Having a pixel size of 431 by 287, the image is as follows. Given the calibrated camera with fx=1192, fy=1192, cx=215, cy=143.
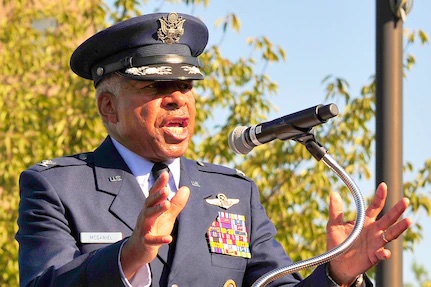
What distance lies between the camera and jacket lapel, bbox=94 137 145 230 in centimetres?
450

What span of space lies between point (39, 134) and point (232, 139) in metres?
6.58

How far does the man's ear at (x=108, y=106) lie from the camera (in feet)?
15.6

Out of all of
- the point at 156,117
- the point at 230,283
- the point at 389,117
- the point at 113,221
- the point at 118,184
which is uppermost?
the point at 389,117

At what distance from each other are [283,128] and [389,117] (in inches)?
77.6

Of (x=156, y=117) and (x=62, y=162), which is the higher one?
(x=156, y=117)

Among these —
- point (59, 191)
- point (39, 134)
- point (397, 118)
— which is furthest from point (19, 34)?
point (59, 191)

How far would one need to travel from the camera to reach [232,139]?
158 inches

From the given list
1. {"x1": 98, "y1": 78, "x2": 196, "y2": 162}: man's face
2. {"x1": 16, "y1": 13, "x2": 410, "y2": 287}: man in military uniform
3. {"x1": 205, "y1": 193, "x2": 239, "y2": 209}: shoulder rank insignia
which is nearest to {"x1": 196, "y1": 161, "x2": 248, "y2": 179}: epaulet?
{"x1": 16, "y1": 13, "x2": 410, "y2": 287}: man in military uniform

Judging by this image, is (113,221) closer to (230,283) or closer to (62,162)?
(62,162)

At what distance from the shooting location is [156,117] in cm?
454

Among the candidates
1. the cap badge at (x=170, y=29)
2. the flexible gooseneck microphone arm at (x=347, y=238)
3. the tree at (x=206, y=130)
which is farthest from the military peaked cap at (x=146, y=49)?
the tree at (x=206, y=130)

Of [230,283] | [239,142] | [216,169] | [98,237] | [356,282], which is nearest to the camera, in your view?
[239,142]

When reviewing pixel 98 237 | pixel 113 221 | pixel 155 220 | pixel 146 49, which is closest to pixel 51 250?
pixel 98 237

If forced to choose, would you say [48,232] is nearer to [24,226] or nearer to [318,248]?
[24,226]
